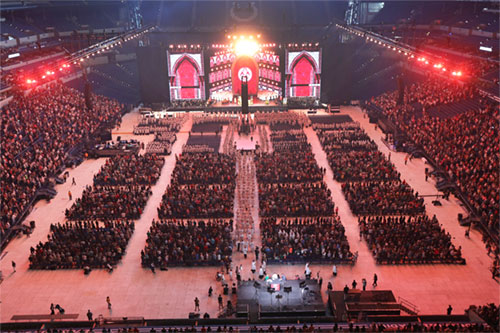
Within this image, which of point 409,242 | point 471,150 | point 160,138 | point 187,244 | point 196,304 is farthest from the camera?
point 160,138

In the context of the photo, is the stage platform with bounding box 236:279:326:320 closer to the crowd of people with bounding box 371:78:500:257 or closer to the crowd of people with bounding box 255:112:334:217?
the crowd of people with bounding box 255:112:334:217

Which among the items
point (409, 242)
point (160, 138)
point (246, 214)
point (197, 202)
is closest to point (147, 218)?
point (197, 202)

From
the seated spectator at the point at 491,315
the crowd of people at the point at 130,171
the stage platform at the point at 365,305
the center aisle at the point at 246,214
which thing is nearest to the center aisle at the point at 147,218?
the crowd of people at the point at 130,171

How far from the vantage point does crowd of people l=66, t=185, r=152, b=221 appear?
99.0 feet

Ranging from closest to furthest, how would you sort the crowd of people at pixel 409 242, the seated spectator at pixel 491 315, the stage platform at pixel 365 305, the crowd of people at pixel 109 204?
the seated spectator at pixel 491 315 → the stage platform at pixel 365 305 → the crowd of people at pixel 409 242 → the crowd of people at pixel 109 204

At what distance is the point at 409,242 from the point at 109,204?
19873 mm

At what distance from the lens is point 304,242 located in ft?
83.8

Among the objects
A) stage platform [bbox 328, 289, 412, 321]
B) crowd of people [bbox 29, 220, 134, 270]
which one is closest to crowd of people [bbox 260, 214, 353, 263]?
stage platform [bbox 328, 289, 412, 321]

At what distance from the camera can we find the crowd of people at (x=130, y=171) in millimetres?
35188

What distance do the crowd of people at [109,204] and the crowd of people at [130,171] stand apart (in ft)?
5.48

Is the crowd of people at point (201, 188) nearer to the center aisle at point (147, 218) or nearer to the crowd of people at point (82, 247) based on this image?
the center aisle at point (147, 218)

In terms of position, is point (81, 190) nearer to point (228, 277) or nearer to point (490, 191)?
point (228, 277)

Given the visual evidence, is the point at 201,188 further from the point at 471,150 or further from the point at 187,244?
the point at 471,150

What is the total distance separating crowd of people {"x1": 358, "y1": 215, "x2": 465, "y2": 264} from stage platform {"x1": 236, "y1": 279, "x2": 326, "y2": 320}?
17.5 feet
